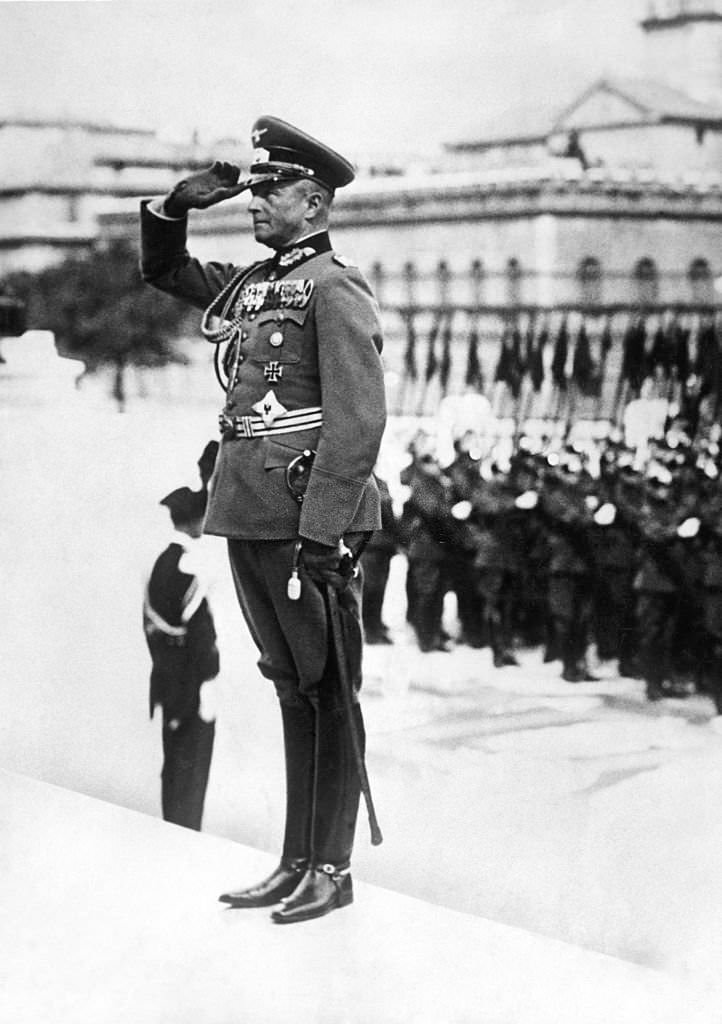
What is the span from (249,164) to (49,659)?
1.78m

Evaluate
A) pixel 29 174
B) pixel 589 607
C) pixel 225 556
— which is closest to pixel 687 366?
pixel 589 607

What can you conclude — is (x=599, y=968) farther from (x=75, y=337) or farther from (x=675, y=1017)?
(x=75, y=337)

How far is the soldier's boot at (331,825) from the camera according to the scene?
130 inches

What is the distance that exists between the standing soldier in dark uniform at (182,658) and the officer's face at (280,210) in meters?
0.86

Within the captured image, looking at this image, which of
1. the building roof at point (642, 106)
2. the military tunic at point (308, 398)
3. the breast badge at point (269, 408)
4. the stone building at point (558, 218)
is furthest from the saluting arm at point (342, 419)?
the building roof at point (642, 106)

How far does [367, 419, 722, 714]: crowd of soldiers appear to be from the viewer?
2.86 m

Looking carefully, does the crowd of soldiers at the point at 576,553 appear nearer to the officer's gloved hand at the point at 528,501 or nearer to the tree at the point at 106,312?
the officer's gloved hand at the point at 528,501

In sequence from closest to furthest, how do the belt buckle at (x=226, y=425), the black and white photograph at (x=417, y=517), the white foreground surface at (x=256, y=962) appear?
the black and white photograph at (x=417, y=517)
the white foreground surface at (x=256, y=962)
the belt buckle at (x=226, y=425)

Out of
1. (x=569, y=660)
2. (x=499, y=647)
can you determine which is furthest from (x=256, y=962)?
(x=569, y=660)

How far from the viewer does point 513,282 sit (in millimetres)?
3225

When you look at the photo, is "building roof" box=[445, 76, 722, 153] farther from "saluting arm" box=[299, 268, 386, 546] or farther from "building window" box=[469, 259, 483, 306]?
"saluting arm" box=[299, 268, 386, 546]

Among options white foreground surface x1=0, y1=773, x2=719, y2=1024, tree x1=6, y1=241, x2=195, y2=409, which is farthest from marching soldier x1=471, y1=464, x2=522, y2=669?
tree x1=6, y1=241, x2=195, y2=409

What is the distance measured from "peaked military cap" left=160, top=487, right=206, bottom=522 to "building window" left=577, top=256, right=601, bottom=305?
124 cm

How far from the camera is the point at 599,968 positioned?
9.85 ft
